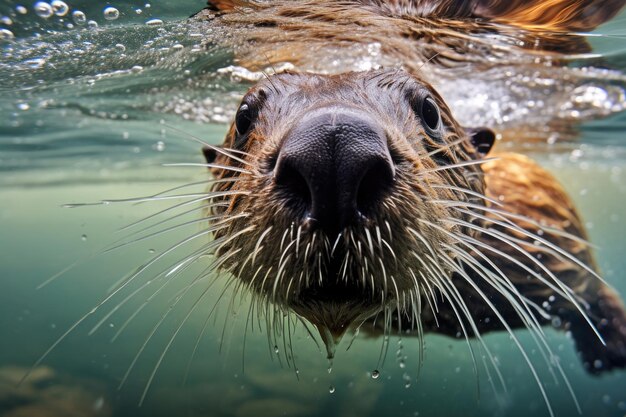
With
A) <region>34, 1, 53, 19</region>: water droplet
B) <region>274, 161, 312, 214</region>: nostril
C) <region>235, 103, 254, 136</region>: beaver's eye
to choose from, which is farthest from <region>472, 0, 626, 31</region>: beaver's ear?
<region>34, 1, 53, 19</region>: water droplet

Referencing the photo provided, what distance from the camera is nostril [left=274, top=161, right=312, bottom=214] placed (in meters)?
2.13

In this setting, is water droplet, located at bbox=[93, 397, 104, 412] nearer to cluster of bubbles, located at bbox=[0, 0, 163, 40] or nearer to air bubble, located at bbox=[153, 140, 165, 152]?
air bubble, located at bbox=[153, 140, 165, 152]

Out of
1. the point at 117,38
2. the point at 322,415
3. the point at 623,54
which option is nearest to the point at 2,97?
the point at 117,38

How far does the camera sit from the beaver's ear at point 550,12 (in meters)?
4.79

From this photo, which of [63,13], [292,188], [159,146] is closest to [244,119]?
[292,188]

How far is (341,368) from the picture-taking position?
11031mm

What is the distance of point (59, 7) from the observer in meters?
5.02

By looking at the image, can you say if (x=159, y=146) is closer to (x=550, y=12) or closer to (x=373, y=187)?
(x=550, y=12)

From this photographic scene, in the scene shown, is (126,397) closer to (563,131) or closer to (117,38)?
(117,38)

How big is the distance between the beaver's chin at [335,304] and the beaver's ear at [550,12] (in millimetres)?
3526

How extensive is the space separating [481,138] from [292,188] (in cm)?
265

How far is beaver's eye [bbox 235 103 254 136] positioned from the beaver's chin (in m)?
1.37

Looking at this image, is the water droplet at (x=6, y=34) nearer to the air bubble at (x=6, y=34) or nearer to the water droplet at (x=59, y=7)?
the air bubble at (x=6, y=34)

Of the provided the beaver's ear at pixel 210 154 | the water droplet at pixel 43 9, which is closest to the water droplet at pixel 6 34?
the water droplet at pixel 43 9
